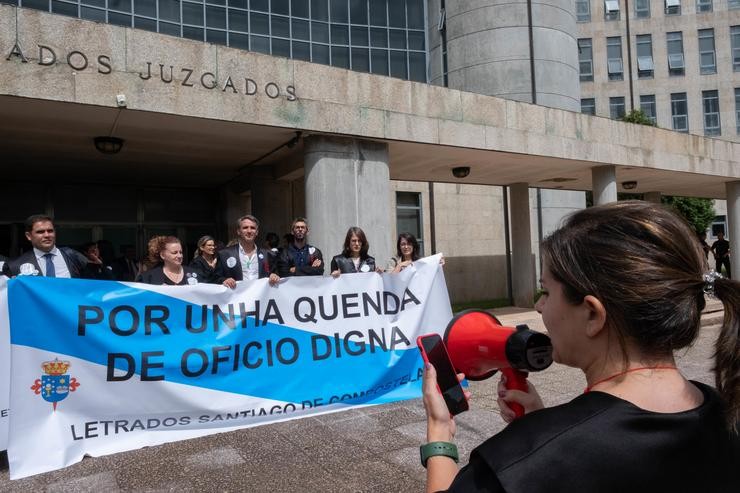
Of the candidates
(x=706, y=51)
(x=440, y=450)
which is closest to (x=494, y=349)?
(x=440, y=450)

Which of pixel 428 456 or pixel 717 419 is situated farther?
pixel 428 456

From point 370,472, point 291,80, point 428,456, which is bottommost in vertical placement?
point 370,472

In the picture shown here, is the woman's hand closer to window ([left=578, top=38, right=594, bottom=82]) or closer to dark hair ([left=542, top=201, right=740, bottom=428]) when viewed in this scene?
dark hair ([left=542, top=201, right=740, bottom=428])

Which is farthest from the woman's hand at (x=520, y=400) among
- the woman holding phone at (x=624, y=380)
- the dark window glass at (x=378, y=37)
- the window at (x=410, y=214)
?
A: the dark window glass at (x=378, y=37)

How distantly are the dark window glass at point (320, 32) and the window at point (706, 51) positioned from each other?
3172cm

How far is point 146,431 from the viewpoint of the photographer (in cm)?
414

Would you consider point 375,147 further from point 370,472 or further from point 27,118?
point 370,472

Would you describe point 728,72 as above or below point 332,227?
above

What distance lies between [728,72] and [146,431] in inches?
1848

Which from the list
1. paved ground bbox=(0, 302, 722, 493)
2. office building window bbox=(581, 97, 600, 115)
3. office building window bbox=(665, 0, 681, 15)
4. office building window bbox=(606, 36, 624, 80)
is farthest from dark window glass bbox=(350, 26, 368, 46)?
office building window bbox=(665, 0, 681, 15)

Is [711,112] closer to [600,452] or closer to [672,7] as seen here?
[672,7]

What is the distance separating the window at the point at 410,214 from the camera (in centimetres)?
1805

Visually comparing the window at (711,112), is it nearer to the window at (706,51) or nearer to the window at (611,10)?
the window at (706,51)

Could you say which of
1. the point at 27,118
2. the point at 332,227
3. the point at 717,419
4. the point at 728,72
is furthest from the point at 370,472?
the point at 728,72
